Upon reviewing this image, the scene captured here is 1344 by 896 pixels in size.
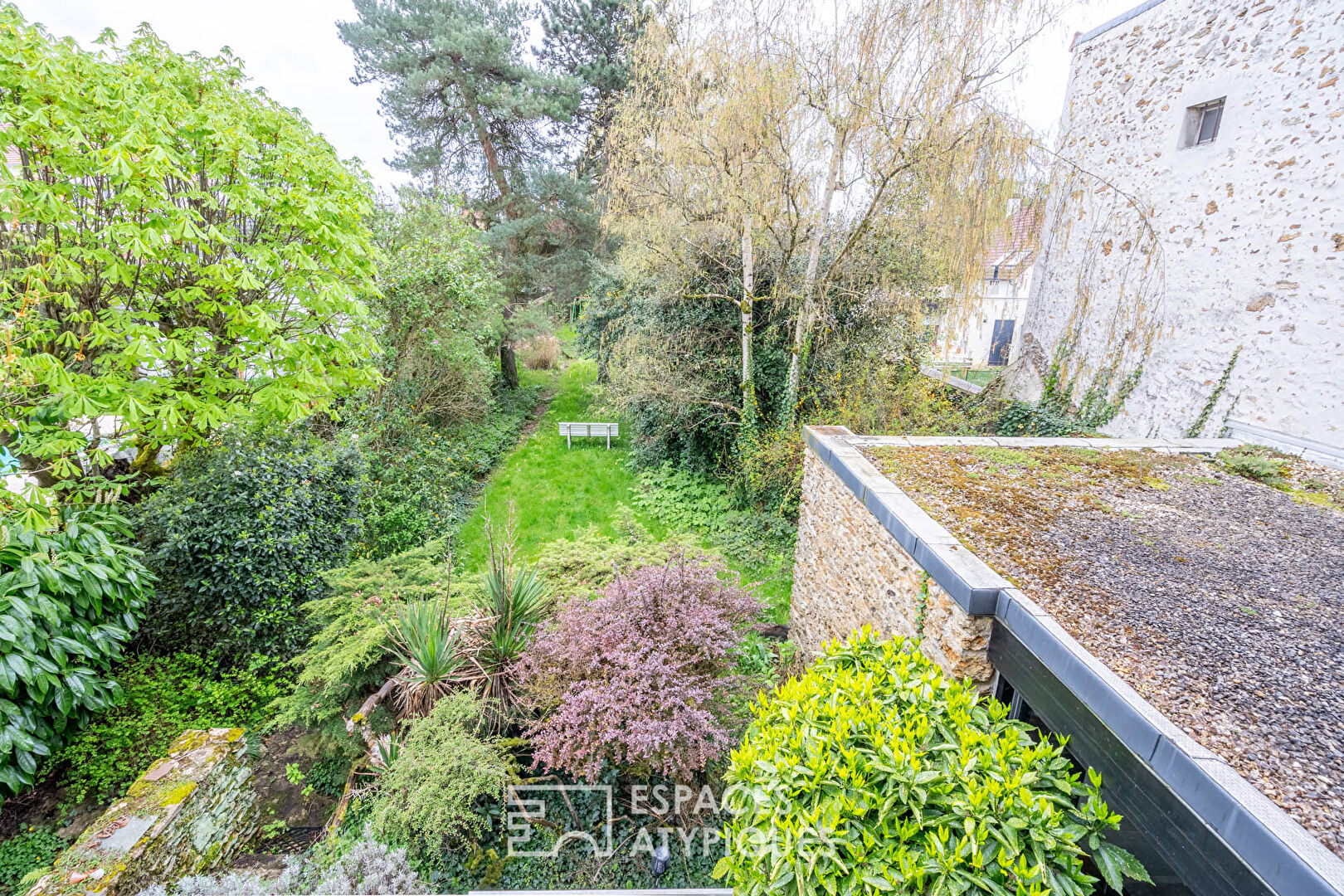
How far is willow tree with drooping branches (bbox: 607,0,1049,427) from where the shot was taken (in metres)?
5.32

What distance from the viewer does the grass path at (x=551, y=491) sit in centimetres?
767

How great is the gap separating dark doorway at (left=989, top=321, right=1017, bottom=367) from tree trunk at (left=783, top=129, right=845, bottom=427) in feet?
12.8

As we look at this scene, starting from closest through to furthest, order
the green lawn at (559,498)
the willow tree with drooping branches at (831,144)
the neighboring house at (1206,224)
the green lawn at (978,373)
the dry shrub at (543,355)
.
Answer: the neighboring house at (1206,224), the willow tree with drooping branches at (831,144), the green lawn at (559,498), the green lawn at (978,373), the dry shrub at (543,355)

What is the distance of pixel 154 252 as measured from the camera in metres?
4.09

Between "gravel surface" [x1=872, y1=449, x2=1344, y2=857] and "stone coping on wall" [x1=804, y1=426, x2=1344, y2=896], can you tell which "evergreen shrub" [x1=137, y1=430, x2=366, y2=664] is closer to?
"stone coping on wall" [x1=804, y1=426, x2=1344, y2=896]

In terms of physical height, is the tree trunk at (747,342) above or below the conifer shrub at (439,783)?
above

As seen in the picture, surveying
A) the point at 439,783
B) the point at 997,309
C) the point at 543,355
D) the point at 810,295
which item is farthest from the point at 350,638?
the point at 543,355

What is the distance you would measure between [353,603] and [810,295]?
240 inches

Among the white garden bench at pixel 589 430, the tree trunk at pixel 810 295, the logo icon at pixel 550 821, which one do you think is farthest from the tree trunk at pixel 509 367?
the logo icon at pixel 550 821

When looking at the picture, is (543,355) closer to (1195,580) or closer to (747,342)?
(747,342)

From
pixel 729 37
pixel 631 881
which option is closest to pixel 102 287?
pixel 631 881

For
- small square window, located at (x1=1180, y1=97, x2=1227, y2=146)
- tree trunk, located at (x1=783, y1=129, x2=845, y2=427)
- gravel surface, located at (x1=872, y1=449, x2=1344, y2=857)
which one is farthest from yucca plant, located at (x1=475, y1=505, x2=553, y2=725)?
small square window, located at (x1=1180, y1=97, x2=1227, y2=146)

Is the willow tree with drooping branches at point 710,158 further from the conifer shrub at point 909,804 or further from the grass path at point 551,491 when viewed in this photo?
the conifer shrub at point 909,804

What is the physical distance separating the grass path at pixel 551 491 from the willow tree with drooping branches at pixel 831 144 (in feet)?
11.0
